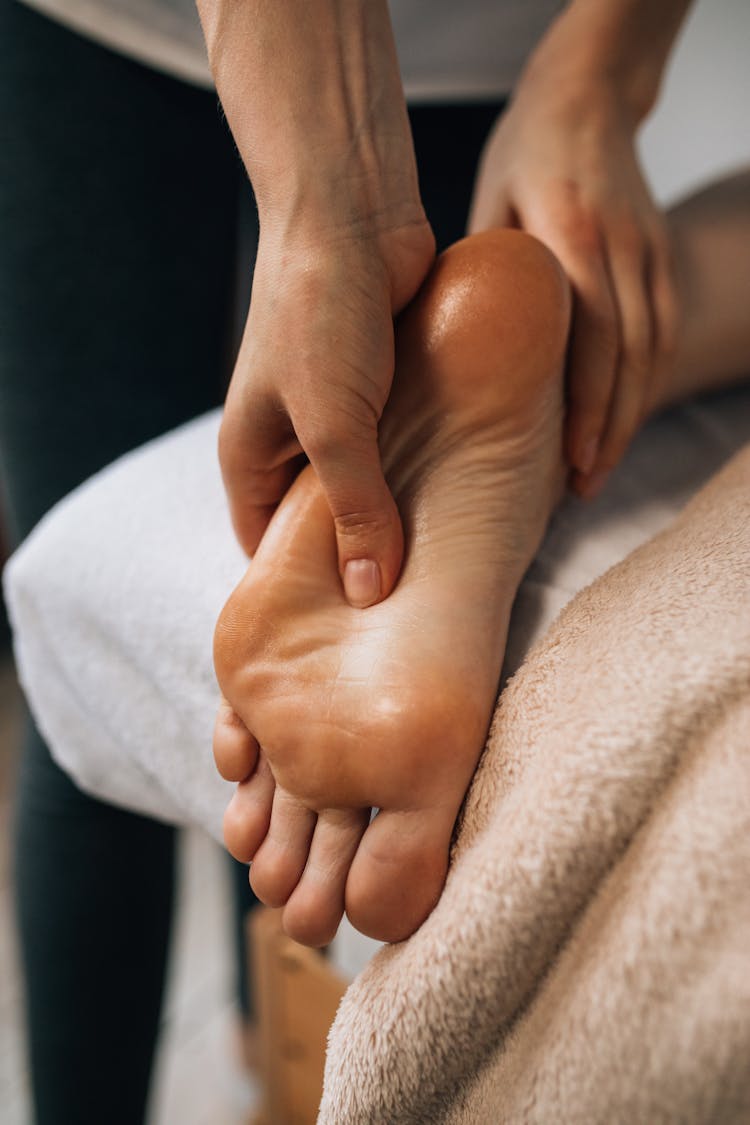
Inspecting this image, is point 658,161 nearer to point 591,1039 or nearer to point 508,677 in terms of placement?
point 508,677

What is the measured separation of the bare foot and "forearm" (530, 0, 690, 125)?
0.22 m

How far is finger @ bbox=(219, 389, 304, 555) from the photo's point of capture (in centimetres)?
42

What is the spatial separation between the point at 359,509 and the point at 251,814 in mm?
147

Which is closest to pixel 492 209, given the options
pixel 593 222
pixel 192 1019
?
pixel 593 222

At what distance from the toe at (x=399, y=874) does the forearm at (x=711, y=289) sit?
371 millimetres

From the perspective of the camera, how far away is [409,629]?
0.40 meters

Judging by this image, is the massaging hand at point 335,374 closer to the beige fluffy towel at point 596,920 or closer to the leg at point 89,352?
the beige fluffy towel at point 596,920

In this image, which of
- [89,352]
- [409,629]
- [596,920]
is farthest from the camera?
[89,352]

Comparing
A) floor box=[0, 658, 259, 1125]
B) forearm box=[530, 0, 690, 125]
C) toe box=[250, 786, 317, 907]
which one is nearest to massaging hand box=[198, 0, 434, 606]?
toe box=[250, 786, 317, 907]

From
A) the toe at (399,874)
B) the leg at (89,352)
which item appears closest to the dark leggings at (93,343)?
the leg at (89,352)

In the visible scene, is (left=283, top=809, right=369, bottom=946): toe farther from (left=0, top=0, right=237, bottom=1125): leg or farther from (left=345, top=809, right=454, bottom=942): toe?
(left=0, top=0, right=237, bottom=1125): leg

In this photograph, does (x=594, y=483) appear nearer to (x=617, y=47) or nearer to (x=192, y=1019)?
(x=617, y=47)

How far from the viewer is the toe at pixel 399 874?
35cm

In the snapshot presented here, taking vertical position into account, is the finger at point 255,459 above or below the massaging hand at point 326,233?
below
